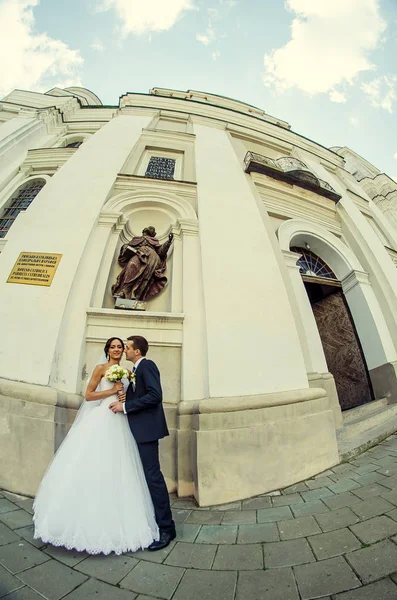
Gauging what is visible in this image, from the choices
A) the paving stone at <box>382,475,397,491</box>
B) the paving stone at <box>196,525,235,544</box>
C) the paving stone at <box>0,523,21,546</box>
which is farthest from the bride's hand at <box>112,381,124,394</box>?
the paving stone at <box>382,475,397,491</box>

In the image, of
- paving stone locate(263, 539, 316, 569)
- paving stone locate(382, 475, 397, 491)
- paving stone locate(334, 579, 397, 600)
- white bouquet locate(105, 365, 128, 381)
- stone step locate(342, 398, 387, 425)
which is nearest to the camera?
paving stone locate(334, 579, 397, 600)

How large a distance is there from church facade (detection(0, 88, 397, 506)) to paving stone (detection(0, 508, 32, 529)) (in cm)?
43

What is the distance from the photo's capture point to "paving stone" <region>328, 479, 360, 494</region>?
7.37 ft

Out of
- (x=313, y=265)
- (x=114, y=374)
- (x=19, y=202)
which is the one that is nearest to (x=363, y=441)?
(x=114, y=374)

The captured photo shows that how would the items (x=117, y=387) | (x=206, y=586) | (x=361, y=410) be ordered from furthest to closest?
(x=361, y=410) → (x=117, y=387) → (x=206, y=586)

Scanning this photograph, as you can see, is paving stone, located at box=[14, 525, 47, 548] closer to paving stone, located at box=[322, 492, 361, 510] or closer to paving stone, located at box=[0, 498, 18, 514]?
paving stone, located at box=[0, 498, 18, 514]

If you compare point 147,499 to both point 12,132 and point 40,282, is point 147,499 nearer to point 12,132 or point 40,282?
point 40,282

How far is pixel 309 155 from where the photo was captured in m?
11.1

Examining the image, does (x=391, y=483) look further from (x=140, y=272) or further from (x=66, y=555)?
(x=140, y=272)

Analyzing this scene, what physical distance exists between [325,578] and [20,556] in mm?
1924

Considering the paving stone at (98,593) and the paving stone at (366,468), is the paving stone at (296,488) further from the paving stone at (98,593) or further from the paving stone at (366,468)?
the paving stone at (98,593)

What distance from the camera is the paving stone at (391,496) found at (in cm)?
189

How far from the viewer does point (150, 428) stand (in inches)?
76.4

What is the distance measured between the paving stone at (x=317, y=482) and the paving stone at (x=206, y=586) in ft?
4.93
